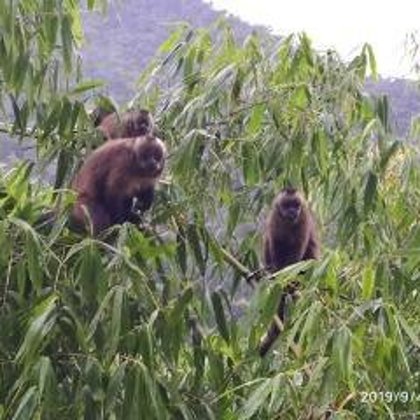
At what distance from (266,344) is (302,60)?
44.9 inches

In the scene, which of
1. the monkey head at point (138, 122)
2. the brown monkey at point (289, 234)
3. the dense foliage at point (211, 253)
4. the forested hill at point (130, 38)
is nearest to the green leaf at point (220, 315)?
the dense foliage at point (211, 253)

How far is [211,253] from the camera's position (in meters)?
3.73

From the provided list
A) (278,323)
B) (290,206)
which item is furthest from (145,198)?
(290,206)

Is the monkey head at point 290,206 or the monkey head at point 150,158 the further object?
the monkey head at point 290,206

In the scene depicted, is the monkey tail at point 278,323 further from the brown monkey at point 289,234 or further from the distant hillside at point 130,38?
the distant hillside at point 130,38

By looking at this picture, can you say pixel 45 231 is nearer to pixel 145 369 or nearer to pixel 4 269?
pixel 4 269

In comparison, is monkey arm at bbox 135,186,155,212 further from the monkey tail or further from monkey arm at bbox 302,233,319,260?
monkey arm at bbox 302,233,319,260

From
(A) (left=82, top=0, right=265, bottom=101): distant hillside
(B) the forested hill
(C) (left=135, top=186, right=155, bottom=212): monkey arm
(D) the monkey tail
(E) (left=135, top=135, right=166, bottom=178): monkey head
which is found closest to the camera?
(D) the monkey tail

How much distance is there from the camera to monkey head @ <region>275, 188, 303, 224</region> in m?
5.46

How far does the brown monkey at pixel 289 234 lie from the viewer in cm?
551

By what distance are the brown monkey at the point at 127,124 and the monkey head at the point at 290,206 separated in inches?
42.4

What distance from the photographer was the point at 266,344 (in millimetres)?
3922

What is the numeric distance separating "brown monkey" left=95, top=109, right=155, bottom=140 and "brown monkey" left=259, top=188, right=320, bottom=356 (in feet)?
3.48

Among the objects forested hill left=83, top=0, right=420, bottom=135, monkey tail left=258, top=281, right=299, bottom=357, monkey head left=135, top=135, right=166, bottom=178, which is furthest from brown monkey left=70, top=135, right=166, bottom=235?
forested hill left=83, top=0, right=420, bottom=135
